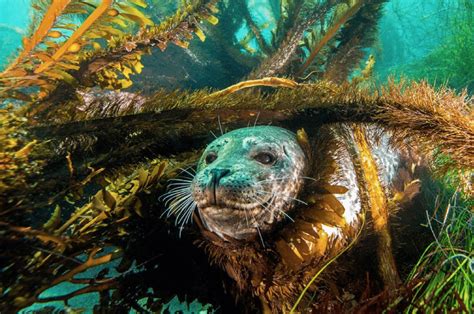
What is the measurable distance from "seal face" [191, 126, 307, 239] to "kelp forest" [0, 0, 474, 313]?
0.35ft

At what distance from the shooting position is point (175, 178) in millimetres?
2271

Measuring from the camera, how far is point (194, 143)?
242 centimetres

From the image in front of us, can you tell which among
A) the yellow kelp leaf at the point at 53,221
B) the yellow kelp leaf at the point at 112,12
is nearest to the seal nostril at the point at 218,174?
the yellow kelp leaf at the point at 53,221

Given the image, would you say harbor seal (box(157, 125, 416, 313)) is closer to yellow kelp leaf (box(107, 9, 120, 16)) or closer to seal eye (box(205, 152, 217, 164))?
seal eye (box(205, 152, 217, 164))

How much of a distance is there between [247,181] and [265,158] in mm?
399

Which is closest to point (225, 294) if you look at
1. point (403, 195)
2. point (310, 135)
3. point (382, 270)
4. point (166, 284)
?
point (166, 284)

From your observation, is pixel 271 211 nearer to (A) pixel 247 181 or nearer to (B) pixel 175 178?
(A) pixel 247 181

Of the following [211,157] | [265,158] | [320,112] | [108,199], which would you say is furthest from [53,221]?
[320,112]

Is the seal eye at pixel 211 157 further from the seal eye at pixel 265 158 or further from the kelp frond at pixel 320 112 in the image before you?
the seal eye at pixel 265 158

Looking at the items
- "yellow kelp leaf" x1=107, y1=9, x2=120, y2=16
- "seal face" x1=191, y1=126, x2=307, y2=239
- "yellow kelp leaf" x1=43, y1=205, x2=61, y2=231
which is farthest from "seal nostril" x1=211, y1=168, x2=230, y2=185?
"yellow kelp leaf" x1=107, y1=9, x2=120, y2=16

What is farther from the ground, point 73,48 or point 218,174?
point 73,48

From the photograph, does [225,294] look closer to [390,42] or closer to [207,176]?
[207,176]

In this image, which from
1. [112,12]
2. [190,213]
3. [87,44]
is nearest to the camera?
[112,12]

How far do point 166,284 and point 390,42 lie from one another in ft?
60.0
